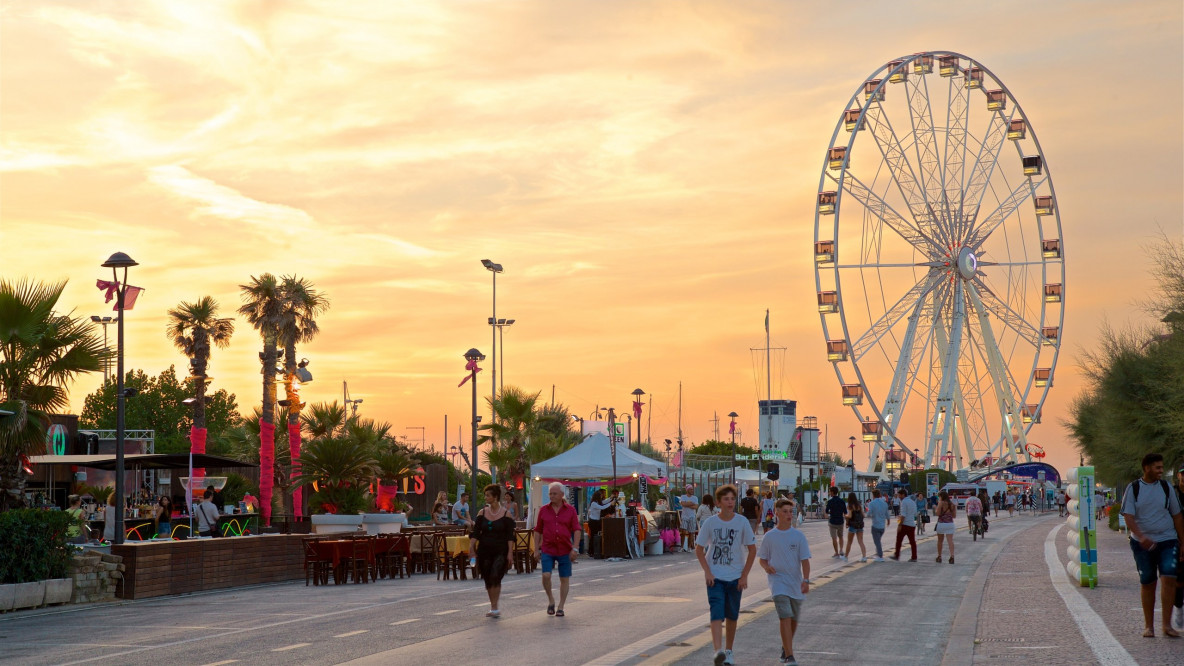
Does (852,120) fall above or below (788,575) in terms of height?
above

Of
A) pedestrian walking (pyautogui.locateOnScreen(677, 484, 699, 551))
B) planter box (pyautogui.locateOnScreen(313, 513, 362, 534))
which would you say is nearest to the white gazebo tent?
pedestrian walking (pyautogui.locateOnScreen(677, 484, 699, 551))

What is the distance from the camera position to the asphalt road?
12.5 m

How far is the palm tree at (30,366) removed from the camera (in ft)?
65.1

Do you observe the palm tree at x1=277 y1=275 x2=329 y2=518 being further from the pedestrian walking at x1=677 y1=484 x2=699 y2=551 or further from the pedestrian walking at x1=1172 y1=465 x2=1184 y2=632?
the pedestrian walking at x1=1172 y1=465 x2=1184 y2=632

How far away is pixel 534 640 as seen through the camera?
44.2 ft

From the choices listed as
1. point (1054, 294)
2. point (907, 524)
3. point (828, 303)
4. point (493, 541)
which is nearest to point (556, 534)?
point (493, 541)

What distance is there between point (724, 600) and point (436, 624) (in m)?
5.48

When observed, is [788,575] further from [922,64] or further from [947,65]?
[947,65]

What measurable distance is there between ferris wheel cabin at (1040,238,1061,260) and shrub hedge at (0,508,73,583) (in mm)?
53361

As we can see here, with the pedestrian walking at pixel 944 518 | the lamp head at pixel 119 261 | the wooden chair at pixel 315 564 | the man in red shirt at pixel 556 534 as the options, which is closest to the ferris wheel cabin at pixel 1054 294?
the pedestrian walking at pixel 944 518

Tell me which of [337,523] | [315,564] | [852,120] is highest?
[852,120]

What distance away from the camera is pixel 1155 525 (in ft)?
40.9

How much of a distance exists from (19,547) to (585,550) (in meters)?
18.0

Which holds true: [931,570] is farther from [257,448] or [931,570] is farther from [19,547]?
[257,448]
